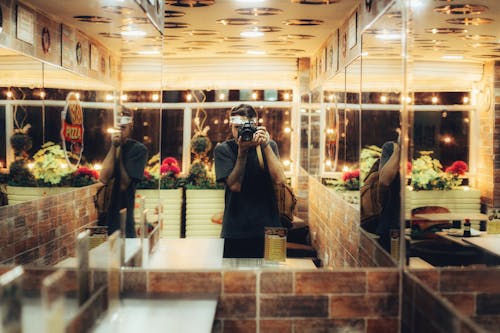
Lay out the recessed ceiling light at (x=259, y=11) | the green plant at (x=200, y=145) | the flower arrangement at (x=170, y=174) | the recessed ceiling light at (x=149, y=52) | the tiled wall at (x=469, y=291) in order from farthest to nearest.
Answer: the green plant at (x=200, y=145) → the flower arrangement at (x=170, y=174) → the recessed ceiling light at (x=259, y=11) → the recessed ceiling light at (x=149, y=52) → the tiled wall at (x=469, y=291)

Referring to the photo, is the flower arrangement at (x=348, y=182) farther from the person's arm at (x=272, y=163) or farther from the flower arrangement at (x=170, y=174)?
the flower arrangement at (x=170, y=174)

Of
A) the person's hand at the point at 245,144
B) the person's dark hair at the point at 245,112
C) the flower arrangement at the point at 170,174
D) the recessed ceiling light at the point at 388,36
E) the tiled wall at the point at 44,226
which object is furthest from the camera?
the flower arrangement at the point at 170,174

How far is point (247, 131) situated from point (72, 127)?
2.86ft

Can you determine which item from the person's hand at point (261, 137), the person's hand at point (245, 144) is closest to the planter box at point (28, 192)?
the person's hand at point (245, 144)

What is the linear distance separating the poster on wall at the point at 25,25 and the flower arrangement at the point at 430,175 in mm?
1770

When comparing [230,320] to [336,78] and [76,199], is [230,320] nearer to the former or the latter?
[76,199]

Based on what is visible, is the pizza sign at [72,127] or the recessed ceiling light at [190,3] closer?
the pizza sign at [72,127]

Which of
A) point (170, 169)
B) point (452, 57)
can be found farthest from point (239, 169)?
point (452, 57)

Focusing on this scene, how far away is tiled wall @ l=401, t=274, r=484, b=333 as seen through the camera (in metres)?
1.49

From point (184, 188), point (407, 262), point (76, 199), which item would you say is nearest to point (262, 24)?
point (184, 188)

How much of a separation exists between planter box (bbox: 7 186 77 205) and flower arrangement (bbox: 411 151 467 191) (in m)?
1.53

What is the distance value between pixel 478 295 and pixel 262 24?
7.28 ft

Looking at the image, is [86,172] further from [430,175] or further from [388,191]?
[430,175]

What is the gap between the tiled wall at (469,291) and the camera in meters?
2.03
